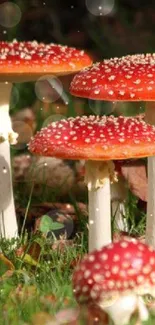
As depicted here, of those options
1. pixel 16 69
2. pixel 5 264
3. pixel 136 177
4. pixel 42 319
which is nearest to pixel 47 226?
pixel 5 264

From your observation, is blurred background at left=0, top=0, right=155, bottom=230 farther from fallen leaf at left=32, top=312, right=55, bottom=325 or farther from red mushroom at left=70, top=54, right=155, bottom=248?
fallen leaf at left=32, top=312, right=55, bottom=325

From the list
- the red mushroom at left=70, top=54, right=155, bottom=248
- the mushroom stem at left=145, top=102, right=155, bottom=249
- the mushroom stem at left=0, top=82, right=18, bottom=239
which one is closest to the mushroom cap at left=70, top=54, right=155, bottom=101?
the red mushroom at left=70, top=54, right=155, bottom=248

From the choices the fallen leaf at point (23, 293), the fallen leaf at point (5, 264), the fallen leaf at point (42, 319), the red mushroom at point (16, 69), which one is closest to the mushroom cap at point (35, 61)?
the red mushroom at point (16, 69)

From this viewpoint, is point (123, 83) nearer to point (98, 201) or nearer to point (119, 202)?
point (98, 201)

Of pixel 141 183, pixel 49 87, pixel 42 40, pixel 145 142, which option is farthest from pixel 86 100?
pixel 145 142

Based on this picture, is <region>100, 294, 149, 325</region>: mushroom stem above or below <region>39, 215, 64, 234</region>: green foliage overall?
below
